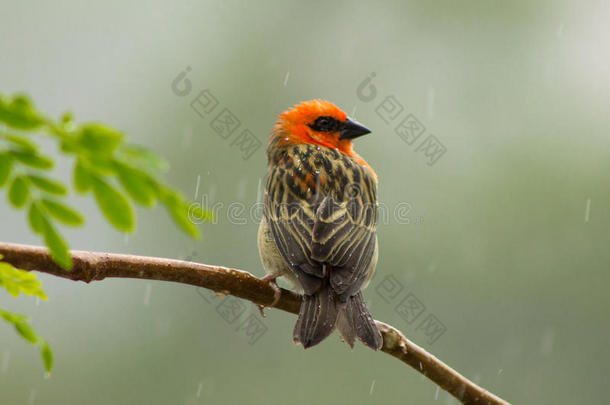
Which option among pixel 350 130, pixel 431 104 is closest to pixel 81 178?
pixel 350 130

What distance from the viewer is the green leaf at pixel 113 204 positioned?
95 centimetres

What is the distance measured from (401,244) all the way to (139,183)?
794cm

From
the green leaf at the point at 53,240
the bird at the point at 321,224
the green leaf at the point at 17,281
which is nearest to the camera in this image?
the green leaf at the point at 53,240

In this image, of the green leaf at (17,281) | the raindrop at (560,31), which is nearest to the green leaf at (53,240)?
the green leaf at (17,281)

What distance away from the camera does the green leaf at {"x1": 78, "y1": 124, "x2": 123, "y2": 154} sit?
36.1 inches

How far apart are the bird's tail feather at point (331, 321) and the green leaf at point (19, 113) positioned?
2.51 meters

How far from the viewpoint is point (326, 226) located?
3932 millimetres

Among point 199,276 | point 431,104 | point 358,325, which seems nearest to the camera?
point 199,276

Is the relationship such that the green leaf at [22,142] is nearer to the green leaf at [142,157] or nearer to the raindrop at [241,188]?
the green leaf at [142,157]

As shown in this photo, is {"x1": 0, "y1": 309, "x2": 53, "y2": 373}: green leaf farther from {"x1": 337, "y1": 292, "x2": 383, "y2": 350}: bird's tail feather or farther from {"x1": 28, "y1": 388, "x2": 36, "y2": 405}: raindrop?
{"x1": 28, "y1": 388, "x2": 36, "y2": 405}: raindrop

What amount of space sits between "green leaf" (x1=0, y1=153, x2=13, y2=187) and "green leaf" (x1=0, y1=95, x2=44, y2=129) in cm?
6

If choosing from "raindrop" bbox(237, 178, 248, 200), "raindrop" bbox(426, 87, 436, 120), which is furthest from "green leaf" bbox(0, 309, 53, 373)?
"raindrop" bbox(426, 87, 436, 120)

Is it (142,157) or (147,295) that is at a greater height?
(142,157)

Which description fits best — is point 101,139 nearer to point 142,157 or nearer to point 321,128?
point 142,157
